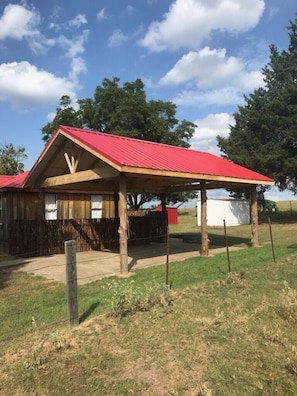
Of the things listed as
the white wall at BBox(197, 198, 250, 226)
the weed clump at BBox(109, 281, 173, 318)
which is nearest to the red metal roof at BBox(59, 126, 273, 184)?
the weed clump at BBox(109, 281, 173, 318)

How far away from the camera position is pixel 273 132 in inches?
1040

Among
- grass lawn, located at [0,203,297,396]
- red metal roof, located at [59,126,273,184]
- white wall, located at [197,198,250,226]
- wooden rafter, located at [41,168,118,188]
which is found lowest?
grass lawn, located at [0,203,297,396]

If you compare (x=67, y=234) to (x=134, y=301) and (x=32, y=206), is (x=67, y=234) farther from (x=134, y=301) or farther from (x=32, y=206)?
(x=134, y=301)

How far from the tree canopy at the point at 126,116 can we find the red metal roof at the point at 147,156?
15.2 metres

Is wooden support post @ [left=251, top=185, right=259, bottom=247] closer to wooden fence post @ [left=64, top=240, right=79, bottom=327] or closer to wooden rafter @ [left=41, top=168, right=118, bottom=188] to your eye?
wooden rafter @ [left=41, top=168, right=118, bottom=188]

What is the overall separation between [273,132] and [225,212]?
7191 millimetres

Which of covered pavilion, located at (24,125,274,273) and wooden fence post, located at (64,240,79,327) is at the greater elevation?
covered pavilion, located at (24,125,274,273)

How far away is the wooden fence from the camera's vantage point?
13.9 metres

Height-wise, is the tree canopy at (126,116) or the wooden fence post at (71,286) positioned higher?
the tree canopy at (126,116)

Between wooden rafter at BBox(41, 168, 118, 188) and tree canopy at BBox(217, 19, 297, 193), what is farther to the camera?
tree canopy at BBox(217, 19, 297, 193)

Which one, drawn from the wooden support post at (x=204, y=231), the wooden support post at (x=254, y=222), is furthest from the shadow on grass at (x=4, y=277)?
the wooden support post at (x=254, y=222)

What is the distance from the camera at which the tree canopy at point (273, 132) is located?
2480cm

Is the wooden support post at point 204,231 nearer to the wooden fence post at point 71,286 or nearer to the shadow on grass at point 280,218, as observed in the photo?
the wooden fence post at point 71,286

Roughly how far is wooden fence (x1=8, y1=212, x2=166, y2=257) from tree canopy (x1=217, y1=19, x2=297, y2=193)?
1092 centimetres
